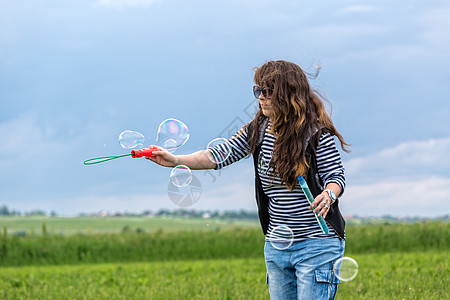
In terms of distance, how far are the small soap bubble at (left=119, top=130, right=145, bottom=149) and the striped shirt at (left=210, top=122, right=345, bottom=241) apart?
108cm

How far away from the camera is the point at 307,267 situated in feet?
13.2

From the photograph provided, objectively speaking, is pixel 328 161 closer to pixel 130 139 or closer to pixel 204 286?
pixel 130 139

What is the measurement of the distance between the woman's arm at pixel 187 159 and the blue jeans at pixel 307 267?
0.77m

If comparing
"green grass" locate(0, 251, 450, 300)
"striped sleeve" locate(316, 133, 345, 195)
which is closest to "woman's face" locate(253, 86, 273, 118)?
"striped sleeve" locate(316, 133, 345, 195)

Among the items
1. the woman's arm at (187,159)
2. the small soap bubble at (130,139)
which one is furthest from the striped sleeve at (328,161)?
the small soap bubble at (130,139)

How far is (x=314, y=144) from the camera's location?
13.6ft

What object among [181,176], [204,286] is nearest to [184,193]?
[181,176]

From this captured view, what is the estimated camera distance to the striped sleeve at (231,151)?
14.5 feet

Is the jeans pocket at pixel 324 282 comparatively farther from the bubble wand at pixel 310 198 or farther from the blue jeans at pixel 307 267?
the bubble wand at pixel 310 198

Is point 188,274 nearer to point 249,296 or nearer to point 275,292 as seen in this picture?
point 249,296

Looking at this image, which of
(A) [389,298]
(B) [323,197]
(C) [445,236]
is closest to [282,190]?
(B) [323,197]

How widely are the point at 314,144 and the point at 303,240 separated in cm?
65

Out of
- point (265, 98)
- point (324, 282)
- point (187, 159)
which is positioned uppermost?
point (265, 98)

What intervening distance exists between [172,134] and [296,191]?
4.00 ft
